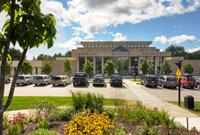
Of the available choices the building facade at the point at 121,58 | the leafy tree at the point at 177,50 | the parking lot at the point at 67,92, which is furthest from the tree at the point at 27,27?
the leafy tree at the point at 177,50

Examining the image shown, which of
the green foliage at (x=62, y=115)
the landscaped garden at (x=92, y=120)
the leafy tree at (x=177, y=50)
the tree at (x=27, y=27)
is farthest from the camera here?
the leafy tree at (x=177, y=50)

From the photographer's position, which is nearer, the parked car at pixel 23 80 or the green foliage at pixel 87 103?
the green foliage at pixel 87 103

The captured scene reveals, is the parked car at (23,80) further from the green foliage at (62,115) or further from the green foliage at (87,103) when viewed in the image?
the green foliage at (87,103)

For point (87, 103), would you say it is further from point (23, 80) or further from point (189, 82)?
point (23, 80)

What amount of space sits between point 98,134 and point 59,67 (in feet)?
164

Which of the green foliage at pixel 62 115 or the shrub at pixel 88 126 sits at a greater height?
the shrub at pixel 88 126

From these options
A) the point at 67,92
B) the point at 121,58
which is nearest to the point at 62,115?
the point at 67,92

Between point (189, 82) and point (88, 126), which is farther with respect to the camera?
point (189, 82)

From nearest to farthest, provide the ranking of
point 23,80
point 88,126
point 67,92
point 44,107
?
point 88,126, point 44,107, point 67,92, point 23,80

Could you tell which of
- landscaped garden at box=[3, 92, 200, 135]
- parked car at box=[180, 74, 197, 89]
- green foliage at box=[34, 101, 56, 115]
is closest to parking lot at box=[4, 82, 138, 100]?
green foliage at box=[34, 101, 56, 115]

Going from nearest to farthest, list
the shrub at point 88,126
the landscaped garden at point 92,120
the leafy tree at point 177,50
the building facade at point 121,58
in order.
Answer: the shrub at point 88,126, the landscaped garden at point 92,120, the building facade at point 121,58, the leafy tree at point 177,50

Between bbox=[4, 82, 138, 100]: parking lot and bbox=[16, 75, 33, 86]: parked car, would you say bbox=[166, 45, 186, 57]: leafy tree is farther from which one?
bbox=[16, 75, 33, 86]: parked car

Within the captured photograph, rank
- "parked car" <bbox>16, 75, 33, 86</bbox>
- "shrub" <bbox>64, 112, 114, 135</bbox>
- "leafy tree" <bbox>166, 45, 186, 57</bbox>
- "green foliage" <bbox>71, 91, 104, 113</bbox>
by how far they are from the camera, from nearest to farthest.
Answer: "shrub" <bbox>64, 112, 114, 135</bbox> < "green foliage" <bbox>71, 91, 104, 113</bbox> < "parked car" <bbox>16, 75, 33, 86</bbox> < "leafy tree" <bbox>166, 45, 186, 57</bbox>

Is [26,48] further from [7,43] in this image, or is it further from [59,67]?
[59,67]
